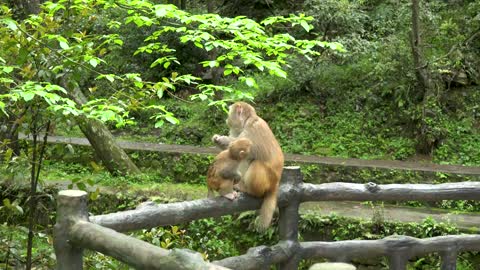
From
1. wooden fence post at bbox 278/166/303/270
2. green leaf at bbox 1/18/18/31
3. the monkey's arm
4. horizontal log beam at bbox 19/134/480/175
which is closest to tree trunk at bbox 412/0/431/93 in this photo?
horizontal log beam at bbox 19/134/480/175

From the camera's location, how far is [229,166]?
410 centimetres

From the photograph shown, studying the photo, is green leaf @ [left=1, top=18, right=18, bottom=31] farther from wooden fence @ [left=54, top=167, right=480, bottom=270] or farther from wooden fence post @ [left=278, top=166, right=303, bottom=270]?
wooden fence post @ [left=278, top=166, right=303, bottom=270]

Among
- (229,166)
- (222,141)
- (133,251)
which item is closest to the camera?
(133,251)

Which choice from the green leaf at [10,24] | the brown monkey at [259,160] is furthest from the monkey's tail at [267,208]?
the green leaf at [10,24]

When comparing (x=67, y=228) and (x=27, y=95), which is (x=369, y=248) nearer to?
(x=67, y=228)

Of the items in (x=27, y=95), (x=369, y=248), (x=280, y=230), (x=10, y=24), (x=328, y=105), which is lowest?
(x=328, y=105)

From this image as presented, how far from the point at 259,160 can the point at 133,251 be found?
186cm

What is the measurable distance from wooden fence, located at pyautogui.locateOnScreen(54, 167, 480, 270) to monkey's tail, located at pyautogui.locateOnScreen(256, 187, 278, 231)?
0.06m

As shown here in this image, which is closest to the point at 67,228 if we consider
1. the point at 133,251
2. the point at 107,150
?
the point at 133,251

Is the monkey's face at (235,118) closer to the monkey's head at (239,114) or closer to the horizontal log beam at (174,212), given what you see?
the monkey's head at (239,114)

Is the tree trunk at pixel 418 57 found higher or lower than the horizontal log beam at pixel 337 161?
higher

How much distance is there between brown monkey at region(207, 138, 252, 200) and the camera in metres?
4.00

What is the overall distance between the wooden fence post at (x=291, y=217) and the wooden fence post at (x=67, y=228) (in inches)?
62.7

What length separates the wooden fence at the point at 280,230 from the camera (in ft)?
8.75
